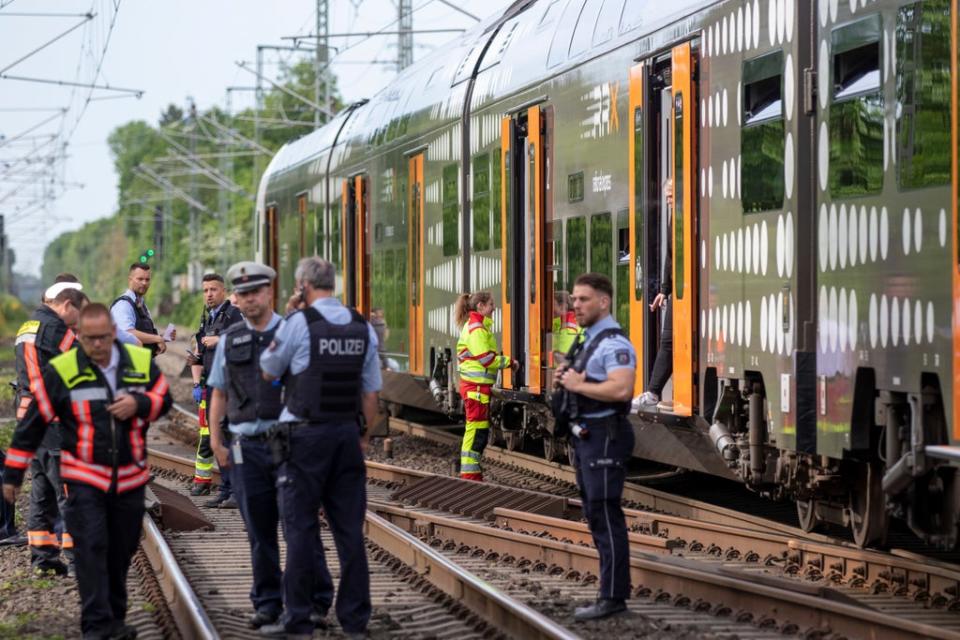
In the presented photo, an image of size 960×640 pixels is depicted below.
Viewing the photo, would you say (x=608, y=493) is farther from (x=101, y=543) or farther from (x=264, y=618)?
(x=101, y=543)

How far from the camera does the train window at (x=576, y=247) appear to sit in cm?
1273

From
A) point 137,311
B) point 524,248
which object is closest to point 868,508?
point 524,248

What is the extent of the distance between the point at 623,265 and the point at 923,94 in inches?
167

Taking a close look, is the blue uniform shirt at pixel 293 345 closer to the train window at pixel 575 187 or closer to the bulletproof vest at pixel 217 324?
the train window at pixel 575 187

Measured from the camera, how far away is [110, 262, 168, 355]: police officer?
13164mm

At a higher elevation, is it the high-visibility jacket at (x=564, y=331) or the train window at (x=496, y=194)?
the train window at (x=496, y=194)

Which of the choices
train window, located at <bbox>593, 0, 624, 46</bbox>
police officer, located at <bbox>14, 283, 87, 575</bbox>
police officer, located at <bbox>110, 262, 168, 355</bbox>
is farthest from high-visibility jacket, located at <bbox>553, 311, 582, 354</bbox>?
police officer, located at <bbox>14, 283, 87, 575</bbox>

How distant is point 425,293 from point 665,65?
22.9 ft

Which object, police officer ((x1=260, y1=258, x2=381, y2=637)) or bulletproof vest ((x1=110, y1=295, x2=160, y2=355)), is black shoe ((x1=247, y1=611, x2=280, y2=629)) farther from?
bulletproof vest ((x1=110, y1=295, x2=160, y2=355))

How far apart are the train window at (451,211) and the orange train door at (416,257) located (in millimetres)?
910

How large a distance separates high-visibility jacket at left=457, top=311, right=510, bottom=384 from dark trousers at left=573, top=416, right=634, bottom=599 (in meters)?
6.16

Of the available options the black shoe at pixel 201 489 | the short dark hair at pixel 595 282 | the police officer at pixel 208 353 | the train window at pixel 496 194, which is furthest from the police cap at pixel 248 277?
the black shoe at pixel 201 489

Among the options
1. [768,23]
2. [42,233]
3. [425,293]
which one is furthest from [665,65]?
[42,233]

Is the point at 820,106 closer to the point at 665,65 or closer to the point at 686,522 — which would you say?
the point at 665,65
